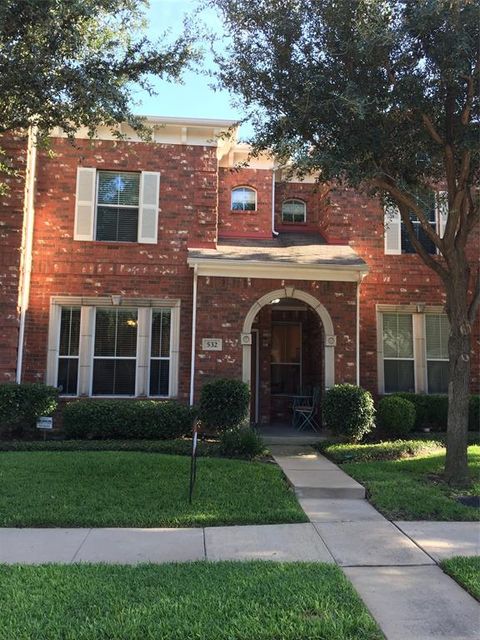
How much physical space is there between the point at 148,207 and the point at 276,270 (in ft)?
→ 10.3

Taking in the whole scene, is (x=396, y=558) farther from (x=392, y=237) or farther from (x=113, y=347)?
(x=392, y=237)

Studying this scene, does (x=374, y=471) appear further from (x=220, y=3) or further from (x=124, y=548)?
(x=220, y=3)

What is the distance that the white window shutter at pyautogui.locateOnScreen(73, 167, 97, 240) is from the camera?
11461 millimetres

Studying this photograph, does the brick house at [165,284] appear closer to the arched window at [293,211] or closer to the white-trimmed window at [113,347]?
the white-trimmed window at [113,347]

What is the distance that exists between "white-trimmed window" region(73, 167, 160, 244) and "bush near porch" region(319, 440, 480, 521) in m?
6.01

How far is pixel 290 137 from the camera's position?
8.02 metres

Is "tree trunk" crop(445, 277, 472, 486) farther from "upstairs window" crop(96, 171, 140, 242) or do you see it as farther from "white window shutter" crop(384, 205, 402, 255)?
"upstairs window" crop(96, 171, 140, 242)

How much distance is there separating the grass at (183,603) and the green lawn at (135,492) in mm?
1258

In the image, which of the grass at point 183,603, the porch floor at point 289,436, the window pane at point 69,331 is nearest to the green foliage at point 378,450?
the porch floor at point 289,436

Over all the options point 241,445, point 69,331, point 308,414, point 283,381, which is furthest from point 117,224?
point 308,414

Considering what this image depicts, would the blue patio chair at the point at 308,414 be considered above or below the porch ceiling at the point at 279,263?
below

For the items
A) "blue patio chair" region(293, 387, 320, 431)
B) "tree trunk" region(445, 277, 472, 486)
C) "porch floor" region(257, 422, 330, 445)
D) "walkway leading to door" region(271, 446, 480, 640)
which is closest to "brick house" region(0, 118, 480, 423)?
"blue patio chair" region(293, 387, 320, 431)

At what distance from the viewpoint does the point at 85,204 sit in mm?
11508

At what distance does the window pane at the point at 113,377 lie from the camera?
37.1 feet
